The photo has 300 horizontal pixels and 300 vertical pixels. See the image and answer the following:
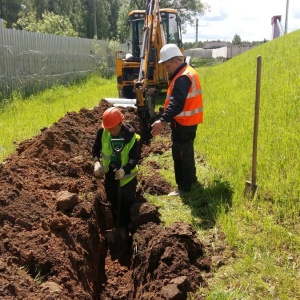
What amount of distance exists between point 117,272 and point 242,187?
1.87 m

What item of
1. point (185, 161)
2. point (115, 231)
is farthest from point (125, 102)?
point (115, 231)

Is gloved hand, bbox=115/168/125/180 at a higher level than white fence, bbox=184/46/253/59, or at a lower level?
lower

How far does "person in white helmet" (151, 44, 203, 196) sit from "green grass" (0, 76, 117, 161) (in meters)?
3.05

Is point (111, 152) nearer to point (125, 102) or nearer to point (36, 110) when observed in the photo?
point (125, 102)

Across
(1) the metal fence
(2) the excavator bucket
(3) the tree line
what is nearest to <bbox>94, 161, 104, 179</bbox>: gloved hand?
(2) the excavator bucket

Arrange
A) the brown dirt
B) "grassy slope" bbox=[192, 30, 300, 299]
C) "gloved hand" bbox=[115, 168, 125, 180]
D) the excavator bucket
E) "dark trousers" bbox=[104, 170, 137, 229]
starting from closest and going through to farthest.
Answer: the brown dirt < "grassy slope" bbox=[192, 30, 300, 299] < "gloved hand" bbox=[115, 168, 125, 180] < "dark trousers" bbox=[104, 170, 137, 229] < the excavator bucket

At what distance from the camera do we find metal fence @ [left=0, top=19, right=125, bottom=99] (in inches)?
522

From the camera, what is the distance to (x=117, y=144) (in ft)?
15.9

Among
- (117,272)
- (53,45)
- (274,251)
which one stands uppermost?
(53,45)

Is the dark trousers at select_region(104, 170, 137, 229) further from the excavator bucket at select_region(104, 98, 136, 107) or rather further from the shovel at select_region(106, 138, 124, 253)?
the excavator bucket at select_region(104, 98, 136, 107)

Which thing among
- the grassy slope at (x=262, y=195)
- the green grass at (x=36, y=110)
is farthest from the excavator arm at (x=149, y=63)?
the green grass at (x=36, y=110)

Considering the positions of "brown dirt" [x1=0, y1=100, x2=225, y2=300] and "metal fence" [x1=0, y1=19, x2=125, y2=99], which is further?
"metal fence" [x1=0, y1=19, x2=125, y2=99]

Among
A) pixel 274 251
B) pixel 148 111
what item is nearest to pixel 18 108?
pixel 148 111

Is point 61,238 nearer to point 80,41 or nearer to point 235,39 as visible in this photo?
point 80,41
